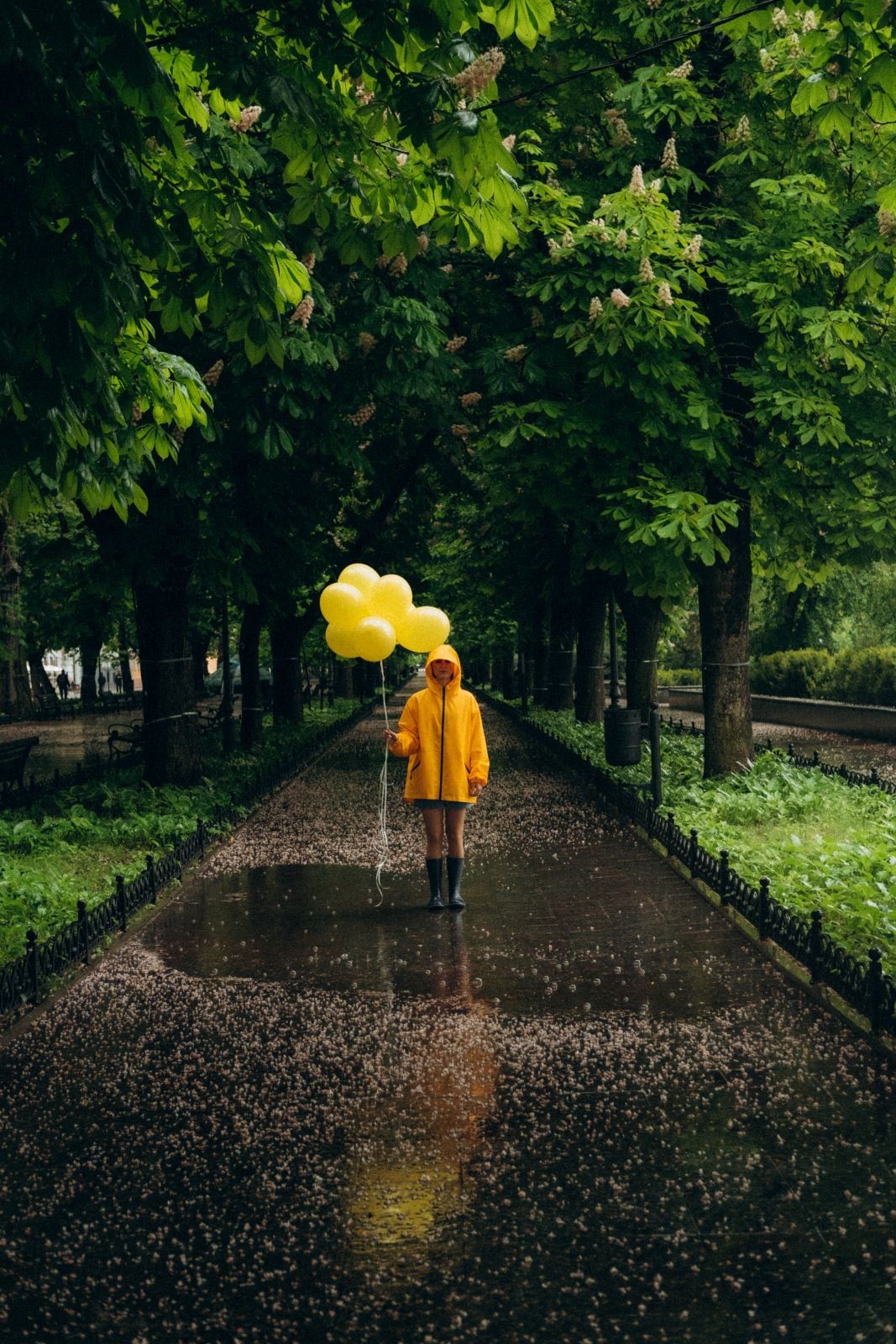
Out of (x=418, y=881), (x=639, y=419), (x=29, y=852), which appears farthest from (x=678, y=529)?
(x=29, y=852)

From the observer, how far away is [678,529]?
1293cm

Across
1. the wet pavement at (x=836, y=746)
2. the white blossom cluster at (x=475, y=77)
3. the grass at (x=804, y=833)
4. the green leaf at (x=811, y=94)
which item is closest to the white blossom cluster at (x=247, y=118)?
the white blossom cluster at (x=475, y=77)

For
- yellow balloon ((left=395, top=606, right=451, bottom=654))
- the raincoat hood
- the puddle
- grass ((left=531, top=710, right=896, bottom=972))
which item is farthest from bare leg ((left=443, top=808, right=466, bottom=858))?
grass ((left=531, top=710, right=896, bottom=972))

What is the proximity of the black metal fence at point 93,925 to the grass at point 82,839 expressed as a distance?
0.29 m

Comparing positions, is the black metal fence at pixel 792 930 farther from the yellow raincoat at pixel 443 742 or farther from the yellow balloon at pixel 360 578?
the yellow balloon at pixel 360 578

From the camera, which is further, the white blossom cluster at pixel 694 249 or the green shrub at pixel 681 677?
the green shrub at pixel 681 677

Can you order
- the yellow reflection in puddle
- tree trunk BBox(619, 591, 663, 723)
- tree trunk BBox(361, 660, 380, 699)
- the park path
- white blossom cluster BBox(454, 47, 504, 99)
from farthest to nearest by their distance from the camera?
tree trunk BBox(361, 660, 380, 699), tree trunk BBox(619, 591, 663, 723), white blossom cluster BBox(454, 47, 504, 99), the yellow reflection in puddle, the park path

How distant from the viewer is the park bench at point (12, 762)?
16502mm

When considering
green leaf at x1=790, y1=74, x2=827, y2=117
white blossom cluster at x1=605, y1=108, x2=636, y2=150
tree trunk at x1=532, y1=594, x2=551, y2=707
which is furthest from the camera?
tree trunk at x1=532, y1=594, x2=551, y2=707

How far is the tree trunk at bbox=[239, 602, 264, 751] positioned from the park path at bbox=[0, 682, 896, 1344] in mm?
15140

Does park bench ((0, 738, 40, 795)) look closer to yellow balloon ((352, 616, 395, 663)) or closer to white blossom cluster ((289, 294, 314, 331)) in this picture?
white blossom cluster ((289, 294, 314, 331))

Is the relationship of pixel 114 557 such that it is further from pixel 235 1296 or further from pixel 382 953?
pixel 235 1296

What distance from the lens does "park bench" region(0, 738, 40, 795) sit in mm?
16502

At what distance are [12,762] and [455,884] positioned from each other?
9272mm
